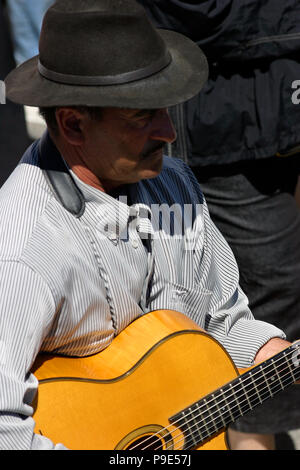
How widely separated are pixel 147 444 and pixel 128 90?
39.1 inches

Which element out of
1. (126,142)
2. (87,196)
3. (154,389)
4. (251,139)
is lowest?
(154,389)

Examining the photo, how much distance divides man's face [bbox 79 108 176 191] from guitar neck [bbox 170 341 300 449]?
69 centimetres

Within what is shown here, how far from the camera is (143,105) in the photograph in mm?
1796

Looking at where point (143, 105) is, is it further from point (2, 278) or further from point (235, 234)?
point (235, 234)

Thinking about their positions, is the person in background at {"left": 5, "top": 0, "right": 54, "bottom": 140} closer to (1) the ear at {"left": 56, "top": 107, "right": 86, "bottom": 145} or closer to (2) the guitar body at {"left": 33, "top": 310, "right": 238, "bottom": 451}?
(1) the ear at {"left": 56, "top": 107, "right": 86, "bottom": 145}

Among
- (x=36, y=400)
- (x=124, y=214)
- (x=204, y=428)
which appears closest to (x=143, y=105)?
(x=124, y=214)

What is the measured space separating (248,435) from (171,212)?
901mm

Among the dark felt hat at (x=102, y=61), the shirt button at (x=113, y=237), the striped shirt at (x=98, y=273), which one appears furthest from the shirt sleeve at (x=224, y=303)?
the dark felt hat at (x=102, y=61)

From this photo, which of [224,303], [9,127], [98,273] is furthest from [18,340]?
[9,127]

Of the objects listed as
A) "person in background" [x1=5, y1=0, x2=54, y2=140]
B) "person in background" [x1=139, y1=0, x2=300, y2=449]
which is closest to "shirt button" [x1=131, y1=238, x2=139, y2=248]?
"person in background" [x1=139, y1=0, x2=300, y2=449]

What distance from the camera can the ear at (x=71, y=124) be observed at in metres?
1.90

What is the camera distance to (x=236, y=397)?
2.20 metres

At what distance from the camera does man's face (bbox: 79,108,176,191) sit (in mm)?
1915

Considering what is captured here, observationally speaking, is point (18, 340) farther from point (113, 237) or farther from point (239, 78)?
point (239, 78)
